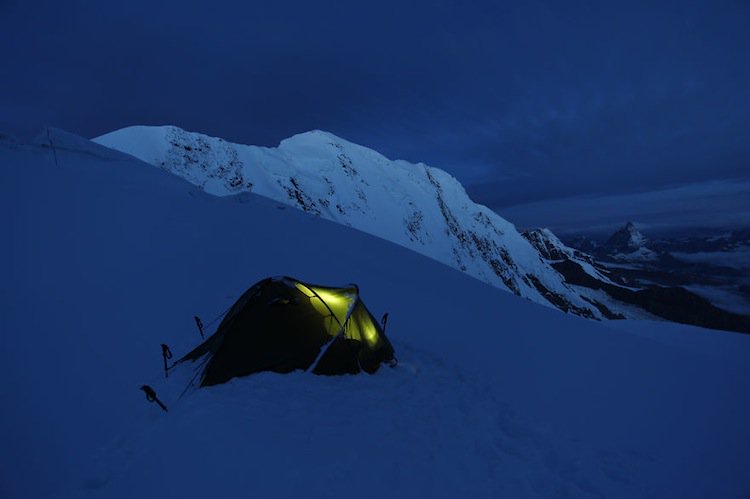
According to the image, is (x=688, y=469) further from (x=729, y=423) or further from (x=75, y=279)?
(x=75, y=279)

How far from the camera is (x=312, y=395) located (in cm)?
627

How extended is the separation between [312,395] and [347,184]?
4388 inches

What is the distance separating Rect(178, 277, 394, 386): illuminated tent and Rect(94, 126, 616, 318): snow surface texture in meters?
79.2

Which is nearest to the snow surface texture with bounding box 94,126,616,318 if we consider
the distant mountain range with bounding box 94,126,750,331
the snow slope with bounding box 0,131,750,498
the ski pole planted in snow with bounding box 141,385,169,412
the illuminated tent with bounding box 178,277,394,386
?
the distant mountain range with bounding box 94,126,750,331

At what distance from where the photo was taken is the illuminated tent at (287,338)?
6637mm

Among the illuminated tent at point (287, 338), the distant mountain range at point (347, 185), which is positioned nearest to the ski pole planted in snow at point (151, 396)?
the illuminated tent at point (287, 338)

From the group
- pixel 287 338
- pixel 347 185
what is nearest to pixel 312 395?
pixel 287 338

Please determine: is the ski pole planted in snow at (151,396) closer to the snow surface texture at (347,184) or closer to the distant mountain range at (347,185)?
the distant mountain range at (347,185)

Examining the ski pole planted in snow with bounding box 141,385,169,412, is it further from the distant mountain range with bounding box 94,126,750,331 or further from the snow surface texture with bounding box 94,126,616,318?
the snow surface texture with bounding box 94,126,616,318

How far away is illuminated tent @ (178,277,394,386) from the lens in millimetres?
6637

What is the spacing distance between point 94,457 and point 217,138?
114 metres

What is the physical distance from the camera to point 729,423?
669 cm

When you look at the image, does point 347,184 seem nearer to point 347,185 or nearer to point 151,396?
point 347,185

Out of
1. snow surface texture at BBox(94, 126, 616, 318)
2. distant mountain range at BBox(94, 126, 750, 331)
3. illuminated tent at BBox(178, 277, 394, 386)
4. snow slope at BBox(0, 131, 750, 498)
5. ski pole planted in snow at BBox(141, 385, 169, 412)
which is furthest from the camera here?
snow surface texture at BBox(94, 126, 616, 318)
